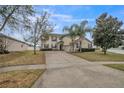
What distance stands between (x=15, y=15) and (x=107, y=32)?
1615 centimetres

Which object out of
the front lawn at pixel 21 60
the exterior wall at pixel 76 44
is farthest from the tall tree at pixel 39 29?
the exterior wall at pixel 76 44

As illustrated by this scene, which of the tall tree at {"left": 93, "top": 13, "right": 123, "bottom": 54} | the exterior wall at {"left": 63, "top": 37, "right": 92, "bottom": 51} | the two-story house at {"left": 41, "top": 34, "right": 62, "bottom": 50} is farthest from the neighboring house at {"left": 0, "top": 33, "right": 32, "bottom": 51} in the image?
the tall tree at {"left": 93, "top": 13, "right": 123, "bottom": 54}

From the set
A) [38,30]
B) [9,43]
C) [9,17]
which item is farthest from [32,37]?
[9,17]

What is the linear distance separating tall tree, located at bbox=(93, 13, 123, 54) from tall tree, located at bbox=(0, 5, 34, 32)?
46.8 ft

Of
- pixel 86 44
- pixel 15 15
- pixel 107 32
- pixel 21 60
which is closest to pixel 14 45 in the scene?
pixel 86 44

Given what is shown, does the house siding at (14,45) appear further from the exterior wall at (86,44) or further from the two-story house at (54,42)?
the exterior wall at (86,44)

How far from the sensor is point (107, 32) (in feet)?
81.1

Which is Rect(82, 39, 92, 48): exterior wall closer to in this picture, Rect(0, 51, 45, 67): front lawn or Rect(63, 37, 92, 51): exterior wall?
Rect(63, 37, 92, 51): exterior wall

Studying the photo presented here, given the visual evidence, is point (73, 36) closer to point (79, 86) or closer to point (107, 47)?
point (107, 47)

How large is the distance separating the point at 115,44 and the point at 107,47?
119 cm

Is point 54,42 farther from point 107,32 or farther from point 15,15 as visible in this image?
point 15,15

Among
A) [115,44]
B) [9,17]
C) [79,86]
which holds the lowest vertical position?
[79,86]

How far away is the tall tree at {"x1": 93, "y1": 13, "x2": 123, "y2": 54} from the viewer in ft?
78.7

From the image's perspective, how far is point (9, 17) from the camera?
10633mm
